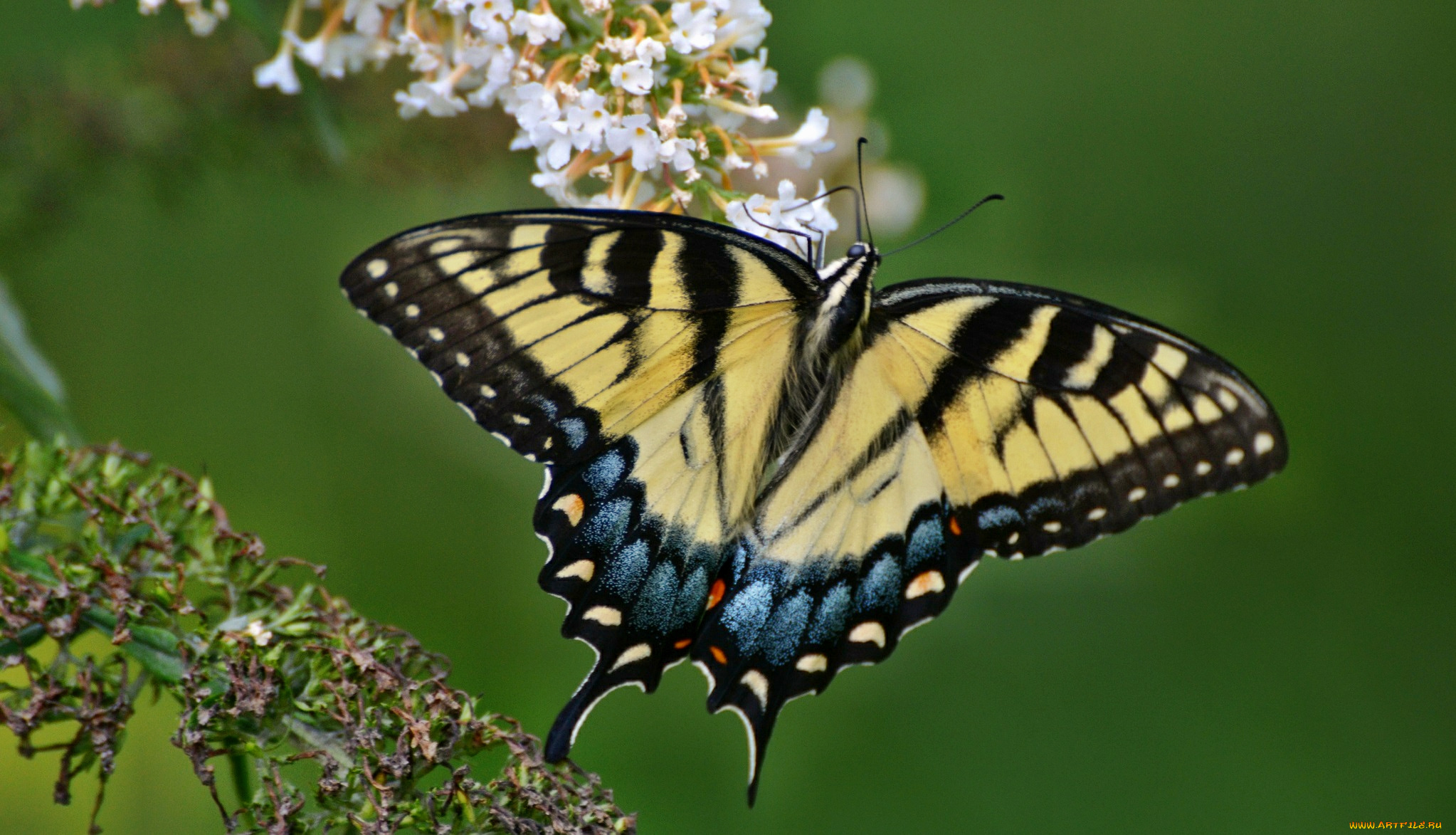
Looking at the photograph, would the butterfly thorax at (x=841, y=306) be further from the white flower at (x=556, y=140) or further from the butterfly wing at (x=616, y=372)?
the white flower at (x=556, y=140)

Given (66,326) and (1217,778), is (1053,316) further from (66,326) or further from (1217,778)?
(66,326)

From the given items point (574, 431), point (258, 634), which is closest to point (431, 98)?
point (574, 431)

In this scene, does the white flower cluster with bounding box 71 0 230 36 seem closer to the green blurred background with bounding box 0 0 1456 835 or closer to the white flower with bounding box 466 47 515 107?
the white flower with bounding box 466 47 515 107

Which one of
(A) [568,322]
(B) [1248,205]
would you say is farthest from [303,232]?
(B) [1248,205]

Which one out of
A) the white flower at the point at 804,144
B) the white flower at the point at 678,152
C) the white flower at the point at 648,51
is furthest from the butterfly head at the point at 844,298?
the white flower at the point at 648,51

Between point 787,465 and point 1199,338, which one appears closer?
point 787,465

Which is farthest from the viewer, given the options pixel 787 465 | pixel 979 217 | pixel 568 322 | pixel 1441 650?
pixel 1441 650

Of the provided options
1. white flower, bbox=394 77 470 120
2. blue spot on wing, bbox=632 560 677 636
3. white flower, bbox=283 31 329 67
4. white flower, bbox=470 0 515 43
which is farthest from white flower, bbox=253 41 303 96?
blue spot on wing, bbox=632 560 677 636
